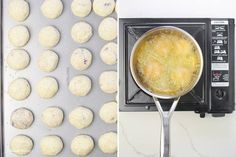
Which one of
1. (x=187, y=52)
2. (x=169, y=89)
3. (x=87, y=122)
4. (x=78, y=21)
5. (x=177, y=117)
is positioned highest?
(x=78, y=21)

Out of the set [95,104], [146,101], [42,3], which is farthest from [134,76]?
[42,3]

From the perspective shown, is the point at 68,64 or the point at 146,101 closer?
the point at 146,101

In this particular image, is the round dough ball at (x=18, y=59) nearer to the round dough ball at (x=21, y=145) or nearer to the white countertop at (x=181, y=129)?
the round dough ball at (x=21, y=145)

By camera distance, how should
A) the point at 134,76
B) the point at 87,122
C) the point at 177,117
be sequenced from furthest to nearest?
the point at 87,122 → the point at 177,117 → the point at 134,76

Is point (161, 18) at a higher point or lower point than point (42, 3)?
lower

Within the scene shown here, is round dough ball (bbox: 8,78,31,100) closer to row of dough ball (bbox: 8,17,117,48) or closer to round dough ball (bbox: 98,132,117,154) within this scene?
row of dough ball (bbox: 8,17,117,48)

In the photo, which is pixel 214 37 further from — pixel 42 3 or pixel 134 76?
pixel 42 3

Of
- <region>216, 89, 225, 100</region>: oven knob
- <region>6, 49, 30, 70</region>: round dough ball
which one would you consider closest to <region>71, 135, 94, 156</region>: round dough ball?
<region>6, 49, 30, 70</region>: round dough ball
